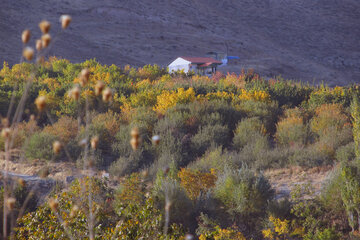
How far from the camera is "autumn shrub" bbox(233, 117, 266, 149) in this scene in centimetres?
817

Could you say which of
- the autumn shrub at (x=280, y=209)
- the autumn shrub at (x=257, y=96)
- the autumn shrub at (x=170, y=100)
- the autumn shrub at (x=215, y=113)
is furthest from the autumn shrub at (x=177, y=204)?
the autumn shrub at (x=257, y=96)

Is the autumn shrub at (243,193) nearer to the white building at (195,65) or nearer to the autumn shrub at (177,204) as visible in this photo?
the autumn shrub at (177,204)

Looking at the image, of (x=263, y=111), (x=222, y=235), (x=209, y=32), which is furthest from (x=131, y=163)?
(x=209, y=32)

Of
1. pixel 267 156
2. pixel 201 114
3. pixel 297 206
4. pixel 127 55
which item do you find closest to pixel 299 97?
pixel 201 114

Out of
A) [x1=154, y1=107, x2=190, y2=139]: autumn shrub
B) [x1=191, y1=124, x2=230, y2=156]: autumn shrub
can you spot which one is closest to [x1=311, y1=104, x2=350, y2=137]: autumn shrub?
[x1=191, y1=124, x2=230, y2=156]: autumn shrub

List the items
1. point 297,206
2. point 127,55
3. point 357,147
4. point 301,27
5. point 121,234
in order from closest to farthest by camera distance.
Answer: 1. point 121,234
2. point 297,206
3. point 357,147
4. point 127,55
5. point 301,27

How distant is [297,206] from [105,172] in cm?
371

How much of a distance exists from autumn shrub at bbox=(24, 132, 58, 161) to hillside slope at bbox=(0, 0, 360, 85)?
27.8 m

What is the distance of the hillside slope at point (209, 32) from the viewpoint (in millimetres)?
39781

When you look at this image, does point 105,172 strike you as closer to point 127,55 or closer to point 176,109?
point 176,109

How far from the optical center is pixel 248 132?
8570 millimetres

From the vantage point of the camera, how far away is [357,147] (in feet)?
17.1

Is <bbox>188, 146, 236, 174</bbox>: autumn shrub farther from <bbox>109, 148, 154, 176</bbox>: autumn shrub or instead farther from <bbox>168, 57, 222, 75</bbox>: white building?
<bbox>168, 57, 222, 75</bbox>: white building

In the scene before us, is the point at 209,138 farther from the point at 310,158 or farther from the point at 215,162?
the point at 310,158
